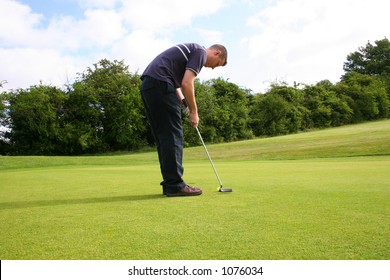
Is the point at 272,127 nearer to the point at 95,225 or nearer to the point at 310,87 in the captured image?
the point at 310,87

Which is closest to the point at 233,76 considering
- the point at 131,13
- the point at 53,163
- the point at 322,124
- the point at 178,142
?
the point at 322,124

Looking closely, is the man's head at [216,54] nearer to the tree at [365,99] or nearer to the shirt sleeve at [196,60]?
the shirt sleeve at [196,60]

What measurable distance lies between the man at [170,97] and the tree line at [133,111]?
91.0 ft

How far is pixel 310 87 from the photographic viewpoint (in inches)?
1666

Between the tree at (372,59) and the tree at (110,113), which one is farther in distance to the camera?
the tree at (372,59)

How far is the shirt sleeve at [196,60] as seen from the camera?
12.3ft

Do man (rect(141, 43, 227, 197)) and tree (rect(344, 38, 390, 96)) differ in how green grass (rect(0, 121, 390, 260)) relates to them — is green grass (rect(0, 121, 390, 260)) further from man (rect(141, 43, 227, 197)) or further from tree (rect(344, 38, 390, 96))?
tree (rect(344, 38, 390, 96))

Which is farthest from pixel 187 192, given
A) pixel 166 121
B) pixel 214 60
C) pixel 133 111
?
pixel 133 111

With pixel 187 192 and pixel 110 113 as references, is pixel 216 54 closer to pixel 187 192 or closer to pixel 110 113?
pixel 187 192

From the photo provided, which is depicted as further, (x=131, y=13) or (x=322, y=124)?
(x=322, y=124)

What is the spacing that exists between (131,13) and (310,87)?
2371 centimetres

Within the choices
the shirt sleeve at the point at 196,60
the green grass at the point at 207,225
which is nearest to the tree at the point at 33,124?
the green grass at the point at 207,225

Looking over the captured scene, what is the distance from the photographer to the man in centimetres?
385

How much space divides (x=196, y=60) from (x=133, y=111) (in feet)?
97.8
